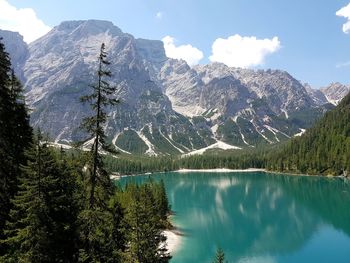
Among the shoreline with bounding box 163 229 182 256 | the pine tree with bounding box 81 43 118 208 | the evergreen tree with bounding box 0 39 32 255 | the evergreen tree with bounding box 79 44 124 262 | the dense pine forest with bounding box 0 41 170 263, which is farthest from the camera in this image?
the shoreline with bounding box 163 229 182 256

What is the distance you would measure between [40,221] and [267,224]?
97.9 m

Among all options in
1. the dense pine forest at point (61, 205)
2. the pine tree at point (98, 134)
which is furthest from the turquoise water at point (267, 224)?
the pine tree at point (98, 134)

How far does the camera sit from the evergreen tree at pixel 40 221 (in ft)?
83.5

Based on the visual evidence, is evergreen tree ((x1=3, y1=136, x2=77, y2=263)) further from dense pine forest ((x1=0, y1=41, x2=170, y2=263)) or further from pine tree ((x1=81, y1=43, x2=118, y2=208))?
pine tree ((x1=81, y1=43, x2=118, y2=208))

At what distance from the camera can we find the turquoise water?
8081 centimetres

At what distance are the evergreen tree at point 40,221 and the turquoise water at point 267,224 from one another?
153 feet

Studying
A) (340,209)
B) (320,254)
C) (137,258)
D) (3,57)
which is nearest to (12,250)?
(137,258)

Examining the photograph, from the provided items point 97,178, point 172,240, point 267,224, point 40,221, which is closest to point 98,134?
point 97,178

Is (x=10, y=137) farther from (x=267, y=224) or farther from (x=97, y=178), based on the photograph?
(x=267, y=224)

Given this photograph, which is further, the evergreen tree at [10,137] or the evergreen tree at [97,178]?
the evergreen tree at [10,137]

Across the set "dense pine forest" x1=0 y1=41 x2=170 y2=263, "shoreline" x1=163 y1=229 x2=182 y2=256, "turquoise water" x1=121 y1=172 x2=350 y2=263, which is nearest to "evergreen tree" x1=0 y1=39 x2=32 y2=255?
"dense pine forest" x1=0 y1=41 x2=170 y2=263

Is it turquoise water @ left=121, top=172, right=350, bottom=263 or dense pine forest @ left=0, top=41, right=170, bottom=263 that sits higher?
dense pine forest @ left=0, top=41, right=170, bottom=263

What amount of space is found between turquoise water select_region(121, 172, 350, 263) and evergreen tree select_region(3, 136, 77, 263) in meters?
46.7

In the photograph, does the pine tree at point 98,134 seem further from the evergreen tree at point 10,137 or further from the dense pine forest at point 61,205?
the evergreen tree at point 10,137
